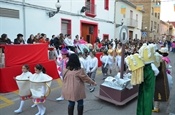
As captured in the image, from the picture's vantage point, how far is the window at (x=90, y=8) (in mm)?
17844

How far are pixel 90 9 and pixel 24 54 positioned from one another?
1231 centimetres

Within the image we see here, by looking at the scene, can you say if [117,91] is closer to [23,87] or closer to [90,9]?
[23,87]

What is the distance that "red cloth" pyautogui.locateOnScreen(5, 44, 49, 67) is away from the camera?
6.56m

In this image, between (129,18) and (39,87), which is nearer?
(39,87)

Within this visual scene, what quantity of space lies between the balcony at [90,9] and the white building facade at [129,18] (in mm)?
6006

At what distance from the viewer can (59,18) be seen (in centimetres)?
1446

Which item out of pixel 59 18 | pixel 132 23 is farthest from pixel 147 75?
pixel 132 23

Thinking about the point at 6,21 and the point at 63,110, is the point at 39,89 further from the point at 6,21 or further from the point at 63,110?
the point at 6,21

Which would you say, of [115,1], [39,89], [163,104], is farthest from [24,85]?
[115,1]

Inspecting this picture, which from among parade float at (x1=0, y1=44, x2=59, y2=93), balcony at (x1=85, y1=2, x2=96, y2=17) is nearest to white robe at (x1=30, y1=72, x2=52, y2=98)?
parade float at (x1=0, y1=44, x2=59, y2=93)

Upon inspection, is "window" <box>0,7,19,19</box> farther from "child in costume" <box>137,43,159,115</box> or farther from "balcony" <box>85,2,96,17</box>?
"child in costume" <box>137,43,159,115</box>

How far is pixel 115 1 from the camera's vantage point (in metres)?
23.2

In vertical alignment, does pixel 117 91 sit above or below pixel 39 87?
below

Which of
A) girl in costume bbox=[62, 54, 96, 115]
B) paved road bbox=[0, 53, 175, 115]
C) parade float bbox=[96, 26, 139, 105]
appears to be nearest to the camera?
girl in costume bbox=[62, 54, 96, 115]
